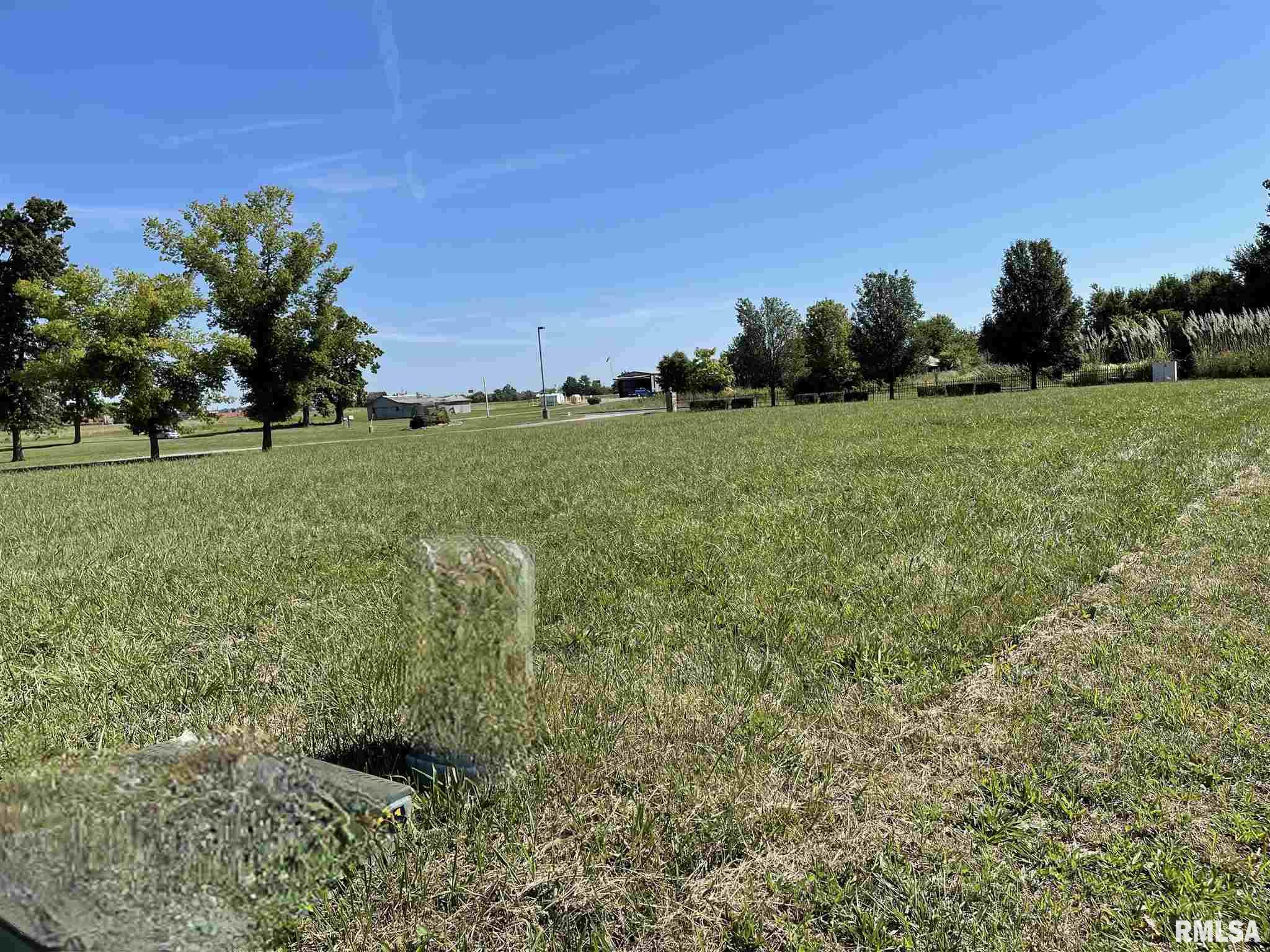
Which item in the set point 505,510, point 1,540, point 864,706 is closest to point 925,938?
point 864,706

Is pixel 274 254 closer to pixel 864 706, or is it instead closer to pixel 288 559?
pixel 288 559

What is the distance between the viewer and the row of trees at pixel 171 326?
76.0 ft

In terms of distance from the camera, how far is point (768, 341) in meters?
54.5

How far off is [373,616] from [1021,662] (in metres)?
4.03

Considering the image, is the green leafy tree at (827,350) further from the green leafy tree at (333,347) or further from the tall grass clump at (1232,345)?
the green leafy tree at (333,347)

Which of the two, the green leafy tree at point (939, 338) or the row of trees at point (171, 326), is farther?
the green leafy tree at point (939, 338)

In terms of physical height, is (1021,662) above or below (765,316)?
below

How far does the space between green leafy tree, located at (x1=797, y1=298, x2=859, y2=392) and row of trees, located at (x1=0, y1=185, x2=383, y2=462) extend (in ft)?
109

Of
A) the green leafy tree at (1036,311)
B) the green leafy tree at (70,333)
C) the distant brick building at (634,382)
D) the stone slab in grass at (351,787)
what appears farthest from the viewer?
the distant brick building at (634,382)

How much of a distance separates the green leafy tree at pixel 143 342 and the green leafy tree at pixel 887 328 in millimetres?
38430

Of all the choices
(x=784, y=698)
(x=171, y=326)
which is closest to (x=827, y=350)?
(x=171, y=326)

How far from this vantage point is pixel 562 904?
1.98m

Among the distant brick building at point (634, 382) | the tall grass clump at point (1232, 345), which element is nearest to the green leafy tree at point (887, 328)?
the tall grass clump at point (1232, 345)

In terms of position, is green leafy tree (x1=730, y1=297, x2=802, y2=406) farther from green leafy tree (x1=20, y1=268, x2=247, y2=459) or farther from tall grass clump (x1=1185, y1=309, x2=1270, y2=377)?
green leafy tree (x1=20, y1=268, x2=247, y2=459)
